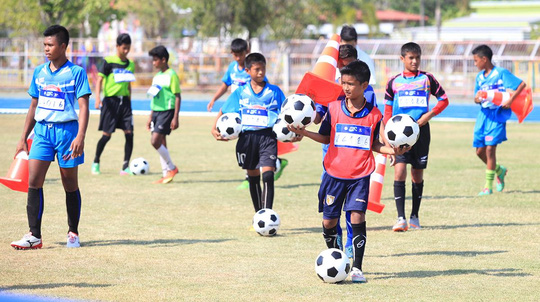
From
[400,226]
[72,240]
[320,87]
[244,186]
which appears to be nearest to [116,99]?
[244,186]

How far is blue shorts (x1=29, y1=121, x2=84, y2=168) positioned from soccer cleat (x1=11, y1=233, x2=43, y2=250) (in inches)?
31.6

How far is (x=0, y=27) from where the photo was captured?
46594 millimetres

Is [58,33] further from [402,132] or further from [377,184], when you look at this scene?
[377,184]

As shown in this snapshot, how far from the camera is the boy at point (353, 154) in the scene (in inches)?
271

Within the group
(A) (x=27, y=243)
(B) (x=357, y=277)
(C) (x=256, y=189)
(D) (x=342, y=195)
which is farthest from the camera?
(C) (x=256, y=189)

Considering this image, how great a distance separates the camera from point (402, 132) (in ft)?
21.9

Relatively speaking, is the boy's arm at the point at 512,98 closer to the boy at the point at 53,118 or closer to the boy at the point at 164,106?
the boy at the point at 164,106

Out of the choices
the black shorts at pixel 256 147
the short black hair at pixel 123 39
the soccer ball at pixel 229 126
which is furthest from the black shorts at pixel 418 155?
the short black hair at pixel 123 39

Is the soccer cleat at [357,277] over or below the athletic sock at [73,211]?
below

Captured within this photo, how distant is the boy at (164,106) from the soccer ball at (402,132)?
6688 mm

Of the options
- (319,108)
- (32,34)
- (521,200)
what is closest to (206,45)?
(32,34)

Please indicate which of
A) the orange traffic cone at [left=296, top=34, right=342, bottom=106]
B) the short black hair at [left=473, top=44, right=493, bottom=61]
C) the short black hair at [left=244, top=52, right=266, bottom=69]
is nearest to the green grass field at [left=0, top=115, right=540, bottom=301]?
the orange traffic cone at [left=296, top=34, right=342, bottom=106]

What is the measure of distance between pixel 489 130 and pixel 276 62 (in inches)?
987

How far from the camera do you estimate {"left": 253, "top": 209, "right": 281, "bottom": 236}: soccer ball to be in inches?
348
